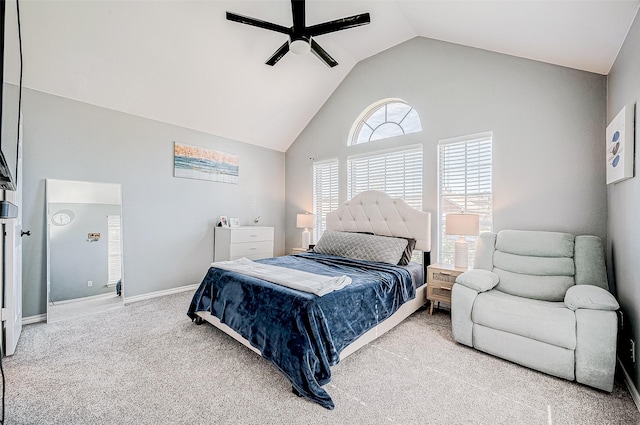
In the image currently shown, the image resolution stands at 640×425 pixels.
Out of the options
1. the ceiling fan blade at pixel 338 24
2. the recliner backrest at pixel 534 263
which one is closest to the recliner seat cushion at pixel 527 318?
the recliner backrest at pixel 534 263

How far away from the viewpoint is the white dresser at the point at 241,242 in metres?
4.29

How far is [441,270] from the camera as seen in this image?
3.12 m

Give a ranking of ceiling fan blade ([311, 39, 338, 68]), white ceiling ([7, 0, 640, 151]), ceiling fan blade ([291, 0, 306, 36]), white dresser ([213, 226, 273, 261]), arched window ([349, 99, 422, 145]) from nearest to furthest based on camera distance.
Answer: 1. white ceiling ([7, 0, 640, 151])
2. ceiling fan blade ([291, 0, 306, 36])
3. ceiling fan blade ([311, 39, 338, 68])
4. arched window ([349, 99, 422, 145])
5. white dresser ([213, 226, 273, 261])

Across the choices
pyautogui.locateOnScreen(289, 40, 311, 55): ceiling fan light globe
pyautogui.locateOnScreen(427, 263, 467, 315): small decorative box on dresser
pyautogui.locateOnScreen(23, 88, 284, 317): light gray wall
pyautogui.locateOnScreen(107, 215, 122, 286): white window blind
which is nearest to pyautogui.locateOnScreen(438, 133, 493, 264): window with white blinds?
pyautogui.locateOnScreen(427, 263, 467, 315): small decorative box on dresser

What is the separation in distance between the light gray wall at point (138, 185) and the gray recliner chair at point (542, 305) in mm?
3735

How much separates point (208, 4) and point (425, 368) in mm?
4051

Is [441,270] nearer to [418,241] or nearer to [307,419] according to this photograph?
[418,241]

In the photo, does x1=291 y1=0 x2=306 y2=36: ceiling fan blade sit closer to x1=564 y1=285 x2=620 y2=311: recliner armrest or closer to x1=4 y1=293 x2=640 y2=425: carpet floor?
x1=4 y1=293 x2=640 y2=425: carpet floor

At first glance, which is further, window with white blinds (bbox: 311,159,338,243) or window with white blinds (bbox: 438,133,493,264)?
window with white blinds (bbox: 311,159,338,243)

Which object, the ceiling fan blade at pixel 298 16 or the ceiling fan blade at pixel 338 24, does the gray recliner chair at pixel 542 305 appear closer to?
the ceiling fan blade at pixel 338 24

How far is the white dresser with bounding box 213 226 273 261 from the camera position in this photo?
4.29 m

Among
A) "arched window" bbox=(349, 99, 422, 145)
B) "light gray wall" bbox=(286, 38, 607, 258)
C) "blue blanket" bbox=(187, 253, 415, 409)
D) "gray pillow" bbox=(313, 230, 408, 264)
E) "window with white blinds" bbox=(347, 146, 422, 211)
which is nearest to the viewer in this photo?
"blue blanket" bbox=(187, 253, 415, 409)

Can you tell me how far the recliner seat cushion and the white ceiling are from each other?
2.11 meters

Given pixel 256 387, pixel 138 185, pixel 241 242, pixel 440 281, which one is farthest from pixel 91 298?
pixel 440 281
